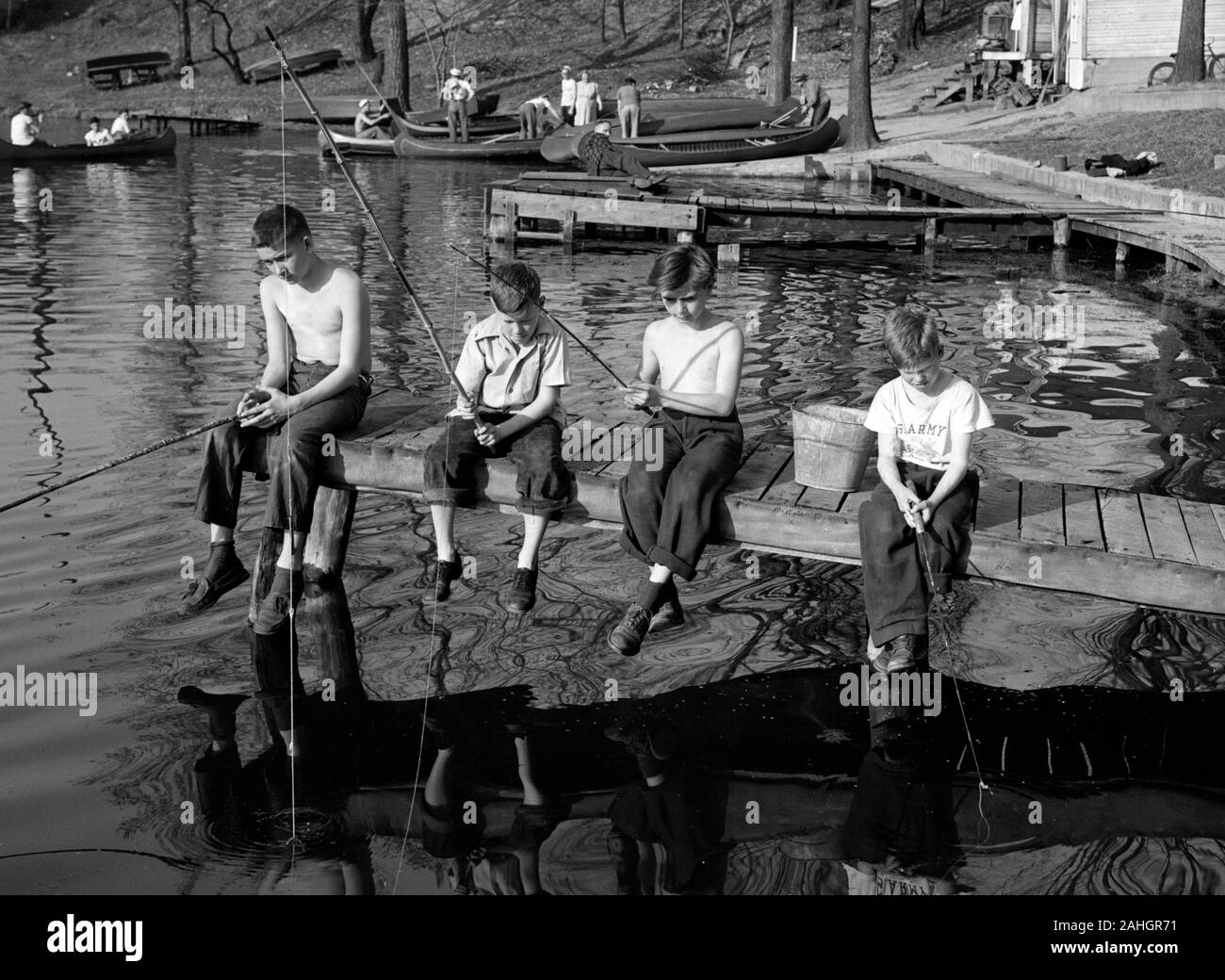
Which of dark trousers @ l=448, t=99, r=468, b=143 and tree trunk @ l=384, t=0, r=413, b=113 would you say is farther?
tree trunk @ l=384, t=0, r=413, b=113

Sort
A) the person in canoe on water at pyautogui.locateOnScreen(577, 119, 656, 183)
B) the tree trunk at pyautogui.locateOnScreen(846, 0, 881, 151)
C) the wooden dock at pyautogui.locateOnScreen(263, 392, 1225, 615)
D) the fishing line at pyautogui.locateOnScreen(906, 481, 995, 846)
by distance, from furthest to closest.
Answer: the tree trunk at pyautogui.locateOnScreen(846, 0, 881, 151), the person in canoe on water at pyautogui.locateOnScreen(577, 119, 656, 183), the wooden dock at pyautogui.locateOnScreen(263, 392, 1225, 615), the fishing line at pyautogui.locateOnScreen(906, 481, 995, 846)

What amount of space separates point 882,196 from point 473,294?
1242 centimetres

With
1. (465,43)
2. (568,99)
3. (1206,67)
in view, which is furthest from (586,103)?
(465,43)

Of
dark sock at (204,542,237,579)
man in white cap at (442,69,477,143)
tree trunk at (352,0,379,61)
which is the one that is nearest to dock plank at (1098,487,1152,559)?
dark sock at (204,542,237,579)

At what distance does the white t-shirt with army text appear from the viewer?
5594 mm

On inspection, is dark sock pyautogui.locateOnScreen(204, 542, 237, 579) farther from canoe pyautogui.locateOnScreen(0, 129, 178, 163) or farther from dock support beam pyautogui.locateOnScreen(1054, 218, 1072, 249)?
canoe pyautogui.locateOnScreen(0, 129, 178, 163)

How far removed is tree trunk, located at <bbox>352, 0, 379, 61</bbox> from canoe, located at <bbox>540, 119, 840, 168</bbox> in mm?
17261

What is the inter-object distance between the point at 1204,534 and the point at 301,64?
142ft

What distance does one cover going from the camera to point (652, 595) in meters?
5.93

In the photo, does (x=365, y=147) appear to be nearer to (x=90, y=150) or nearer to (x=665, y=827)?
(x=90, y=150)

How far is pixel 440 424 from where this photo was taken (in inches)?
270

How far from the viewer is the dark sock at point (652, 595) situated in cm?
593
